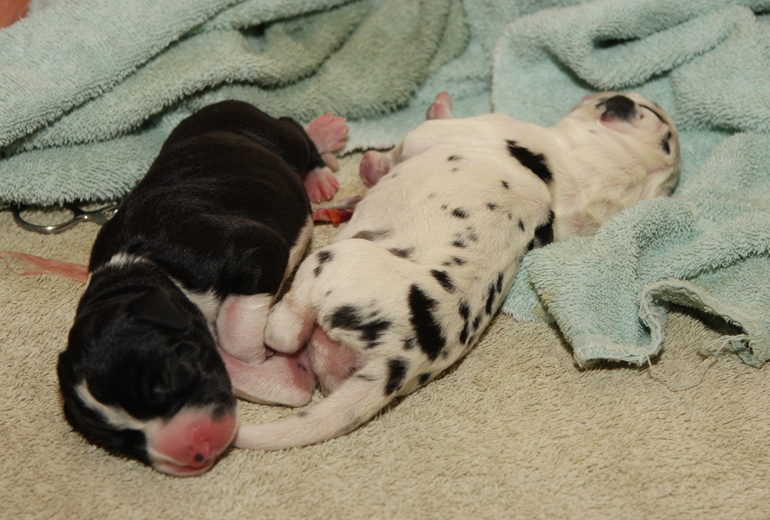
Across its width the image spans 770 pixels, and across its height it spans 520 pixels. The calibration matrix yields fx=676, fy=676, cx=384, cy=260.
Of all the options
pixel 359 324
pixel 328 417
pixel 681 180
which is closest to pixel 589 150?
pixel 681 180

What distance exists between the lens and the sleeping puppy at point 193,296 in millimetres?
2096

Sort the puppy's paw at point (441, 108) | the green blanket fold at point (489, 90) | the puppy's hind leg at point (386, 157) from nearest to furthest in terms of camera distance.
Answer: the green blanket fold at point (489, 90) < the puppy's hind leg at point (386, 157) < the puppy's paw at point (441, 108)

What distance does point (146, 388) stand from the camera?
81.8 inches

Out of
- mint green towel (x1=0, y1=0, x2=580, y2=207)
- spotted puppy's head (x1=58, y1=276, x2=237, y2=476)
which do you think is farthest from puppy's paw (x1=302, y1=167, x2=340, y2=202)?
spotted puppy's head (x1=58, y1=276, x2=237, y2=476)

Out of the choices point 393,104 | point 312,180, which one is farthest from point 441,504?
point 393,104

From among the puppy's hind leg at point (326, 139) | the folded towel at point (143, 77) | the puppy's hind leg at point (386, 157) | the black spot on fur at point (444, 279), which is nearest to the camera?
the black spot on fur at point (444, 279)

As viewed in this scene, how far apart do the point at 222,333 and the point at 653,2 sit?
2882 millimetres

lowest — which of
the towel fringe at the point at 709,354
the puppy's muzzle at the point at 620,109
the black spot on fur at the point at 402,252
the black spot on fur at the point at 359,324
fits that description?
the towel fringe at the point at 709,354

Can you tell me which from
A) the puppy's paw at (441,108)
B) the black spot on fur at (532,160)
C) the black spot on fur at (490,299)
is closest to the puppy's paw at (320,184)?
the puppy's paw at (441,108)

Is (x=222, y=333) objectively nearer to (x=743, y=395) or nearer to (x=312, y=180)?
(x=312, y=180)

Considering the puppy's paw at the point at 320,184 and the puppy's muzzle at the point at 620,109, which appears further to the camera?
the puppy's paw at the point at 320,184

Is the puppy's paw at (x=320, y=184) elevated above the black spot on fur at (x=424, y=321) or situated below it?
below

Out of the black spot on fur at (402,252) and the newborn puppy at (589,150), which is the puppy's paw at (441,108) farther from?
the black spot on fur at (402,252)

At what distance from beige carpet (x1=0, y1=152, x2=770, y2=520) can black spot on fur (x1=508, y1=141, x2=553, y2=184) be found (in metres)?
0.73
